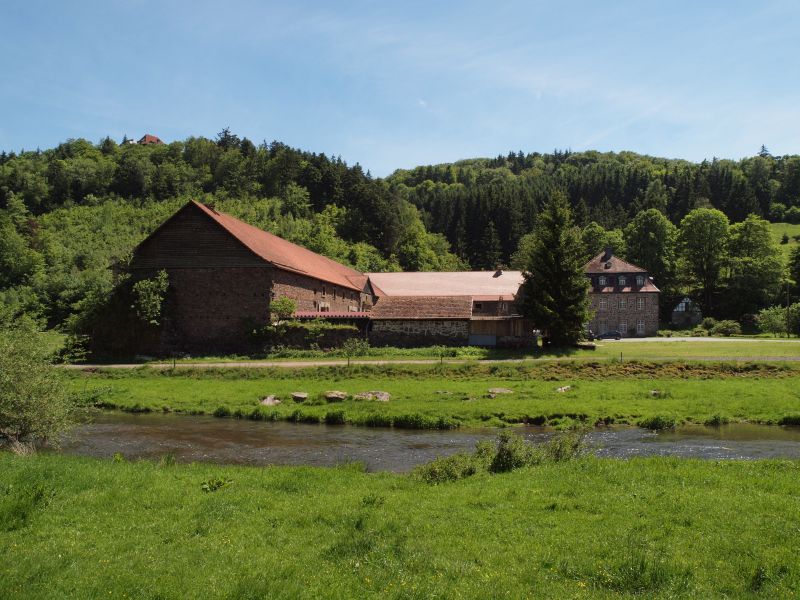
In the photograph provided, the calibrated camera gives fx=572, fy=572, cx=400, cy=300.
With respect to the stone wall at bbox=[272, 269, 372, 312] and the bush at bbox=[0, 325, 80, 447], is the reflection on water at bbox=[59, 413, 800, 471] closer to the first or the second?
the bush at bbox=[0, 325, 80, 447]

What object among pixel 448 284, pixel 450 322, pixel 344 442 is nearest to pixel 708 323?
pixel 448 284

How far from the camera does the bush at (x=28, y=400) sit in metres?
15.7

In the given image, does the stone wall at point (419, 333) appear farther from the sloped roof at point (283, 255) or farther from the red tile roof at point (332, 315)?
the sloped roof at point (283, 255)

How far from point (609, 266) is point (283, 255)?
47488 mm

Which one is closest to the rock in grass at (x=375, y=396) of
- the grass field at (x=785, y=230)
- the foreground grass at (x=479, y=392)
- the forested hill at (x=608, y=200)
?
the foreground grass at (x=479, y=392)

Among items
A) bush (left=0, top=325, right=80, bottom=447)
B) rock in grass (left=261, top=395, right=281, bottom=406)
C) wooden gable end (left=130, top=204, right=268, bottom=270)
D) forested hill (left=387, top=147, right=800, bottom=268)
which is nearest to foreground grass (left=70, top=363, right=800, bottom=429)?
rock in grass (left=261, top=395, right=281, bottom=406)

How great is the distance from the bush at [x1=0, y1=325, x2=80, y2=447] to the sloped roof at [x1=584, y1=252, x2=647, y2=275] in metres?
69.0

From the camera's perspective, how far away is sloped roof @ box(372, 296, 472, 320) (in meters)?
45.9

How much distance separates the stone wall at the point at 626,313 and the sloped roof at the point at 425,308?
32.4 m

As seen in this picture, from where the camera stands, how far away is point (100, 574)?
7551mm

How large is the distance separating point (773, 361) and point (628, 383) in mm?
10171

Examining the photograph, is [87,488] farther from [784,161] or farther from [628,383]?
[784,161]

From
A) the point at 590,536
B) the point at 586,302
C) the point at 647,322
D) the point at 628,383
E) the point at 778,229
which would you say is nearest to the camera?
the point at 590,536

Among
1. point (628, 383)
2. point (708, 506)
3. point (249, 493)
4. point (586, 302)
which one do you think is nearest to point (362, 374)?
point (628, 383)
